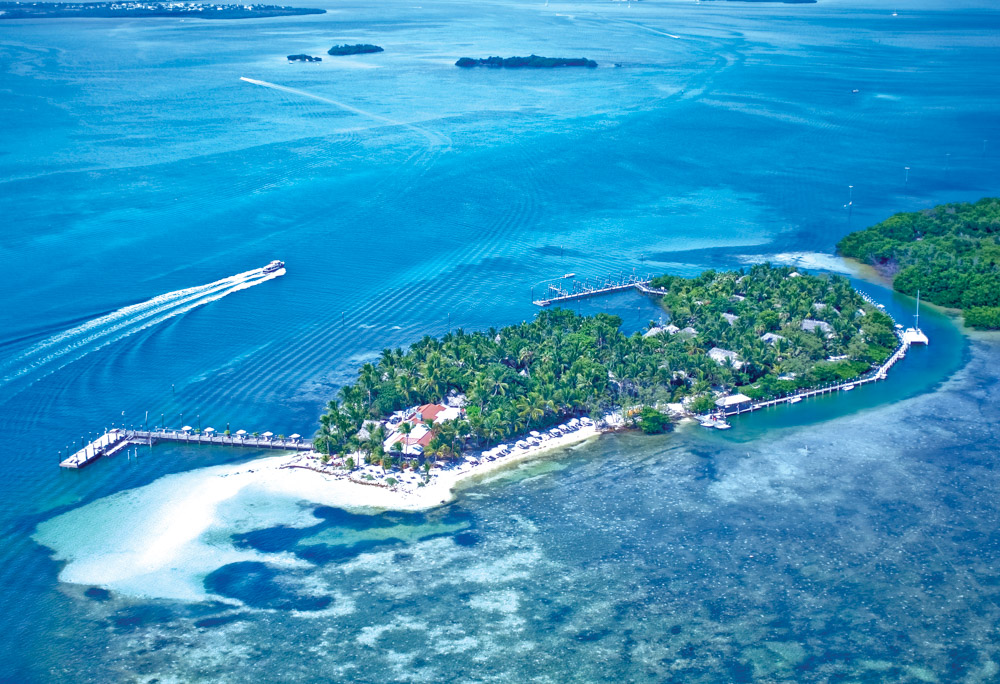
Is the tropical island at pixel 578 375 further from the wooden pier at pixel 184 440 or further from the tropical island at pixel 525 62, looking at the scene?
the tropical island at pixel 525 62

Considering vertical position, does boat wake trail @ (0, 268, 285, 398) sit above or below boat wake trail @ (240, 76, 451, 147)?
below

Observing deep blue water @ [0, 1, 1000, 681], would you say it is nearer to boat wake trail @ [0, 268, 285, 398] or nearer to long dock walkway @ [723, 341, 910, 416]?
boat wake trail @ [0, 268, 285, 398]

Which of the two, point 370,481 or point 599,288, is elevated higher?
point 599,288

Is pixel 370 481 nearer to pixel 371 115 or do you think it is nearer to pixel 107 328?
pixel 107 328

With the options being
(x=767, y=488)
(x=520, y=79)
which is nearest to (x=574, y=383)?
(x=767, y=488)

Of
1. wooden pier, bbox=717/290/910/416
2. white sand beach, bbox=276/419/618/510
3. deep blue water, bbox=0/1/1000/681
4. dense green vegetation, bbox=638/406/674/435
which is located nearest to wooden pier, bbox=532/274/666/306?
deep blue water, bbox=0/1/1000/681

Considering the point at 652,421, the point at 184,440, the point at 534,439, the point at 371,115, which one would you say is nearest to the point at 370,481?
the point at 534,439
